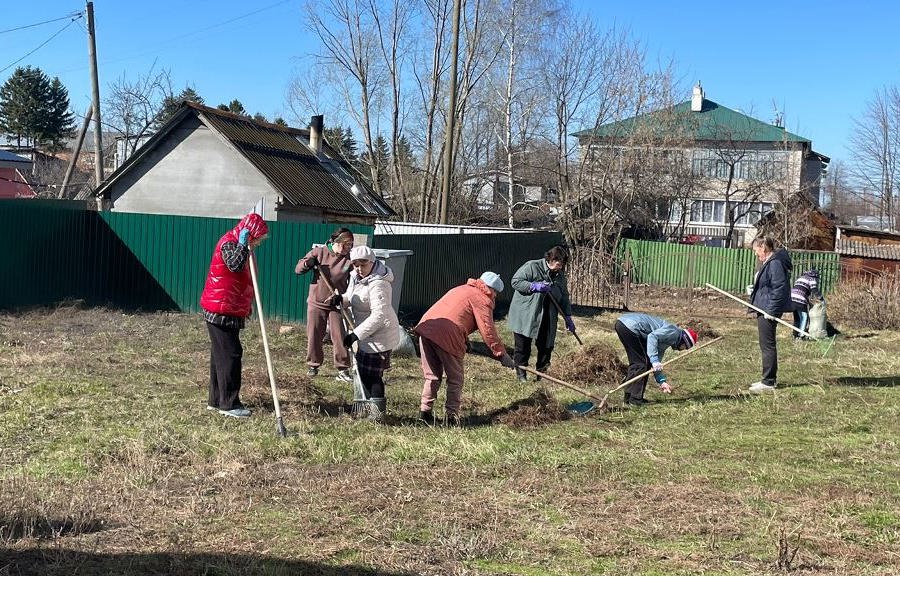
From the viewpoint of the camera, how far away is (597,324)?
18.1m

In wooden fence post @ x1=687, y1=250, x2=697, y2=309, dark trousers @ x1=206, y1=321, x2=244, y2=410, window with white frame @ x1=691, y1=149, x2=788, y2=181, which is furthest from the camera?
window with white frame @ x1=691, y1=149, x2=788, y2=181

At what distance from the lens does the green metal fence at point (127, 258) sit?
49.8 feet

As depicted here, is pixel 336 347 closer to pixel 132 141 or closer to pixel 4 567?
pixel 4 567

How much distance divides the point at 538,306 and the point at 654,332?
1921mm

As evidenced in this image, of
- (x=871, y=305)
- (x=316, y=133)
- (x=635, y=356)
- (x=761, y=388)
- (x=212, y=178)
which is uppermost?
(x=316, y=133)

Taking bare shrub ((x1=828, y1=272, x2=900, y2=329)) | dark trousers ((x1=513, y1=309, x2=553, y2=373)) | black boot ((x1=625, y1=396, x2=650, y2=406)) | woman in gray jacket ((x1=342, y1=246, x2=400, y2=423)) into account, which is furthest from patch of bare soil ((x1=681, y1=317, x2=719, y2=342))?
woman in gray jacket ((x1=342, y1=246, x2=400, y2=423))

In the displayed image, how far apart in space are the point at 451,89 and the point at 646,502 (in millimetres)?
20209

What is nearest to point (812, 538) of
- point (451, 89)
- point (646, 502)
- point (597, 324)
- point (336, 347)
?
point (646, 502)

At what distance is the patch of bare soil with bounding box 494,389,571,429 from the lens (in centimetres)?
839

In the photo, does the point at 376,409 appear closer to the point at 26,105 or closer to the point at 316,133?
the point at 316,133

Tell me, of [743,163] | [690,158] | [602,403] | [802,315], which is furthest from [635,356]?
[743,163]

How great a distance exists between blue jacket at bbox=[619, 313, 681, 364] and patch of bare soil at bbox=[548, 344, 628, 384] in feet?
5.71

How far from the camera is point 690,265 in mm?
28453

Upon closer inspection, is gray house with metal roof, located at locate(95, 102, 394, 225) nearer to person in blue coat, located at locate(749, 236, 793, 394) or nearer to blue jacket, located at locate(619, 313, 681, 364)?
person in blue coat, located at locate(749, 236, 793, 394)
